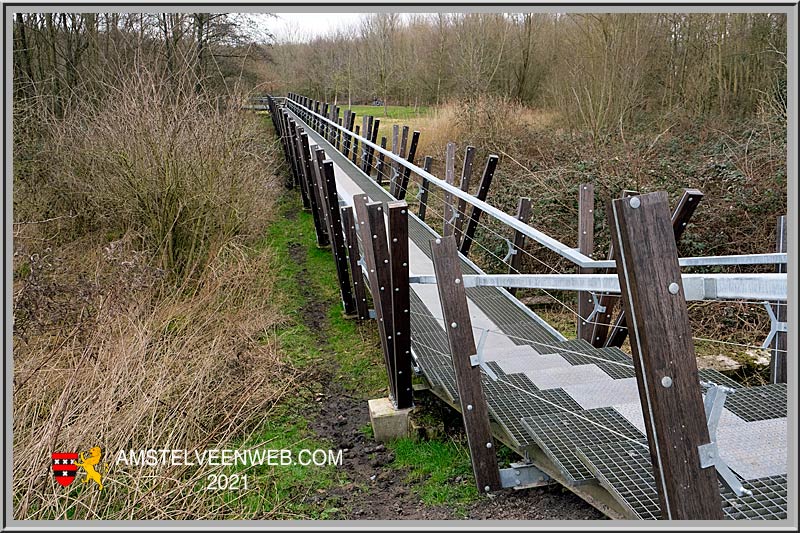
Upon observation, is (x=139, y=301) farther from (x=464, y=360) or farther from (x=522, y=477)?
(x=522, y=477)

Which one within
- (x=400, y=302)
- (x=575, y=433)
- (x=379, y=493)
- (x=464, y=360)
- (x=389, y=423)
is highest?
(x=400, y=302)

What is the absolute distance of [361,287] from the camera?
6.41 m

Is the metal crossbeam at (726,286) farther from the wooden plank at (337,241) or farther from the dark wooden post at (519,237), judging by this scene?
the wooden plank at (337,241)

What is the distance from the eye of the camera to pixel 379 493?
3.52m

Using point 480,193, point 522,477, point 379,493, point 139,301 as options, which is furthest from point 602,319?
point 139,301

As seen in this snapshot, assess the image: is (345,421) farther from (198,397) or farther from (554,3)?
(554,3)

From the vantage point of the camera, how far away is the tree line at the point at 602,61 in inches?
481

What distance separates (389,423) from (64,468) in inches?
69.2

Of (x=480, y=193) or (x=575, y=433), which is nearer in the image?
(x=575, y=433)

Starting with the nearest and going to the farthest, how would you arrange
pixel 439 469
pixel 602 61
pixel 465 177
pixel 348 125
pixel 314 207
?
pixel 439 469 → pixel 465 177 → pixel 314 207 → pixel 602 61 → pixel 348 125

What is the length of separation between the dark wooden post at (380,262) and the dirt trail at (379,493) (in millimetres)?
418

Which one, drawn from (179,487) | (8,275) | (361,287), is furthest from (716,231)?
(8,275)

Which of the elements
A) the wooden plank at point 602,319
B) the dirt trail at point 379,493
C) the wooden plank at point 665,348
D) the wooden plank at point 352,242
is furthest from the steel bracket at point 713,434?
the wooden plank at point 352,242

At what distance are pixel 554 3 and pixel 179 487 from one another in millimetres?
2930
